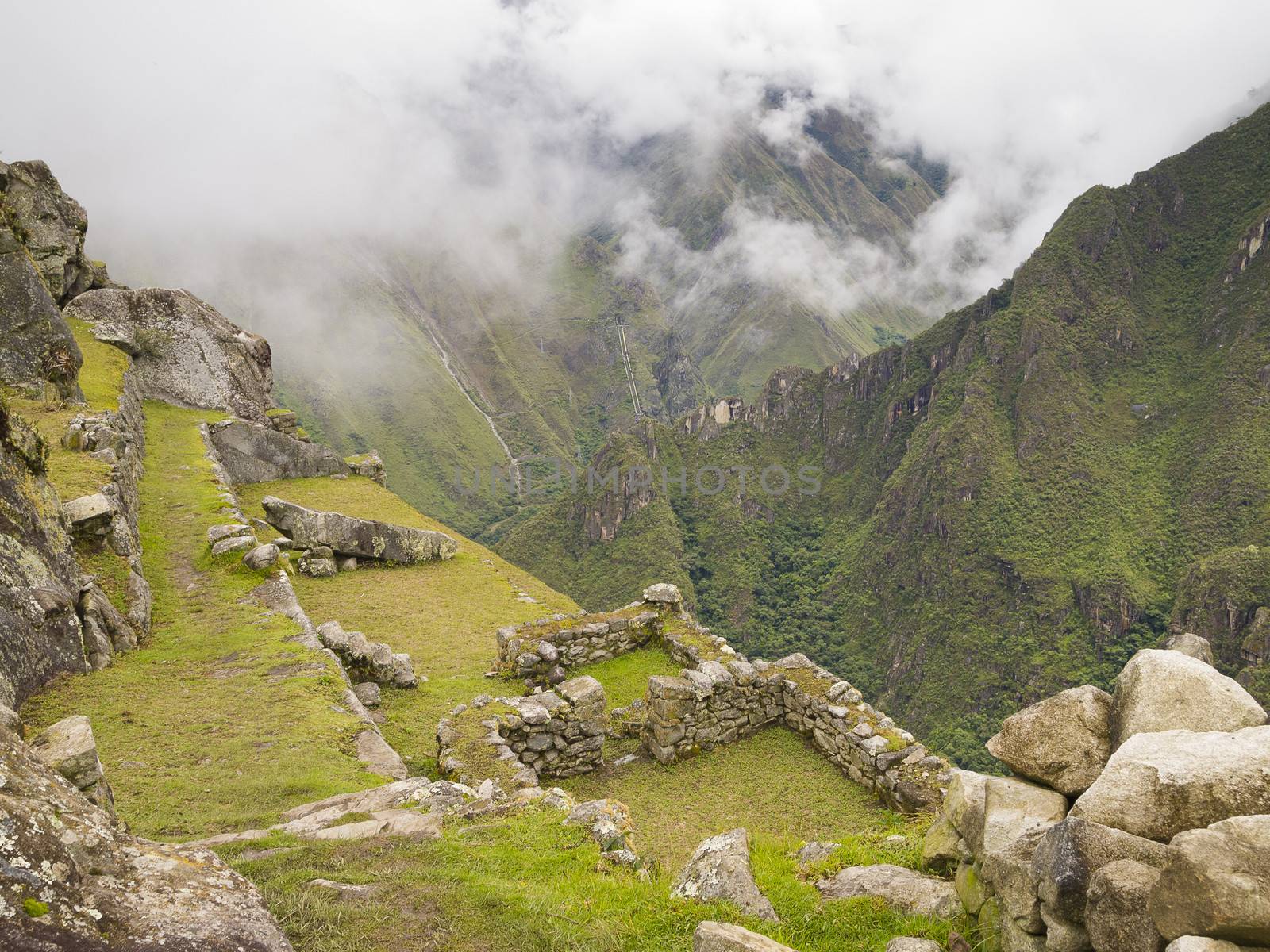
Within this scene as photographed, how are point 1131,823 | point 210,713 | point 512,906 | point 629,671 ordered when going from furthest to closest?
point 629,671, point 210,713, point 512,906, point 1131,823

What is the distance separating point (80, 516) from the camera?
13.1 meters

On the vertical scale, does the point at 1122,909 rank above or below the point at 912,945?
above

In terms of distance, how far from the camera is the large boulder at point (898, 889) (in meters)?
5.17

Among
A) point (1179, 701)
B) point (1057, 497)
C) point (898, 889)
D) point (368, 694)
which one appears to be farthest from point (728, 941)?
point (1057, 497)

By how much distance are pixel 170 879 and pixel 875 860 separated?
6.18 m

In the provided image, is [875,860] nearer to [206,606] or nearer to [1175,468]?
[206,606]

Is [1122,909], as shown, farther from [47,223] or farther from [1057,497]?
[1057,497]

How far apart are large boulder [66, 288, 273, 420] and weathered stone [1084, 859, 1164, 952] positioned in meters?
37.2

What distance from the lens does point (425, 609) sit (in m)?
19.8

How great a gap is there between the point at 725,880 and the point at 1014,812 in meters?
2.38

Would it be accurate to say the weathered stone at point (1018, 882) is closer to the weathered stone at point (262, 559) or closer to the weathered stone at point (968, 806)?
the weathered stone at point (968, 806)

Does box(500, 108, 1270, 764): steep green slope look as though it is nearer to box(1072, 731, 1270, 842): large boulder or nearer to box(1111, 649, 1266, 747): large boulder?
box(1111, 649, 1266, 747): large boulder

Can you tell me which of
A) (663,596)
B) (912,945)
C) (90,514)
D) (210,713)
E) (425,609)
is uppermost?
(90,514)

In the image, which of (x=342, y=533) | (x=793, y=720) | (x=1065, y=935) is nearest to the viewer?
(x=1065, y=935)
